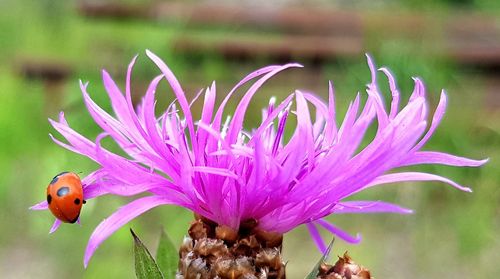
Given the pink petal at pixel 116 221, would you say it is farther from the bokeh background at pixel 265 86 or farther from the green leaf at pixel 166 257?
the bokeh background at pixel 265 86

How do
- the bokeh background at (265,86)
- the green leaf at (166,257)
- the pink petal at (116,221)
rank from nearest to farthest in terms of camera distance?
the pink petal at (116,221), the green leaf at (166,257), the bokeh background at (265,86)

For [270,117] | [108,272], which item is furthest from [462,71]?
[270,117]

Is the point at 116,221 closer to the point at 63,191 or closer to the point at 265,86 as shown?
the point at 63,191

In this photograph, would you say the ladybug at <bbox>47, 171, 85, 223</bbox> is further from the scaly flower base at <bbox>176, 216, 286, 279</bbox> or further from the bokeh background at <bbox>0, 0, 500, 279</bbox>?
the bokeh background at <bbox>0, 0, 500, 279</bbox>

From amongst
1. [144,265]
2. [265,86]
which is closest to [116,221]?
[144,265]

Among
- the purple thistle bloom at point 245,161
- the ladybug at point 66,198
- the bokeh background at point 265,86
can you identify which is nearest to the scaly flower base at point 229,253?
the purple thistle bloom at point 245,161

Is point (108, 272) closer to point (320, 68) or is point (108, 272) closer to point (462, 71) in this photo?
point (320, 68)
